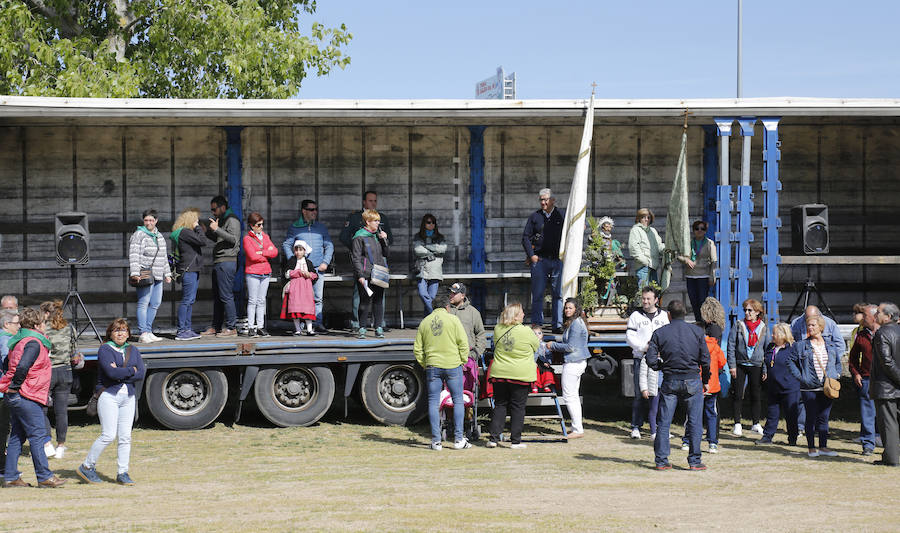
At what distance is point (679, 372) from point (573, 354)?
1.82m

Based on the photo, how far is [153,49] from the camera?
2183 cm

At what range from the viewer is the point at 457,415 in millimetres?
10586

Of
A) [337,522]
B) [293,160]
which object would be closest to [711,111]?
[293,160]

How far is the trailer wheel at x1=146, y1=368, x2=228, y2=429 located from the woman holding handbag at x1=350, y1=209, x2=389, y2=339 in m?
1.76

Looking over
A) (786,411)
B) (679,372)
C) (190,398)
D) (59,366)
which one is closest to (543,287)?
(679,372)

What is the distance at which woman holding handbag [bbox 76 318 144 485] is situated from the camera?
8.66m

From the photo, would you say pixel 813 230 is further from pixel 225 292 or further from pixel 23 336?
pixel 23 336

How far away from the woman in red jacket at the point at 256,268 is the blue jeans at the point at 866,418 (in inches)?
269

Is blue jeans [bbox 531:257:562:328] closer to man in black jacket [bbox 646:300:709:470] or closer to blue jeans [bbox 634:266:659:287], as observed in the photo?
blue jeans [bbox 634:266:659:287]

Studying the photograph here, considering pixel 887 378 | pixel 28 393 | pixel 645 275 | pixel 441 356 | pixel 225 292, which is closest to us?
pixel 28 393

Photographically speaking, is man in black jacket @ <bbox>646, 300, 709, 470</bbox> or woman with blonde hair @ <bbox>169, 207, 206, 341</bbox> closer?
man in black jacket @ <bbox>646, 300, 709, 470</bbox>

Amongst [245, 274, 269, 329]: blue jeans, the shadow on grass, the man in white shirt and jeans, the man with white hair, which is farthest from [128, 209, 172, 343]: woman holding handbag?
the man in white shirt and jeans

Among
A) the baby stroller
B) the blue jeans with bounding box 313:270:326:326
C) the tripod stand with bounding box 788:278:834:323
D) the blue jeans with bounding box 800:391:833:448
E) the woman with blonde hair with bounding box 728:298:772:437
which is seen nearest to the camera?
the blue jeans with bounding box 800:391:833:448

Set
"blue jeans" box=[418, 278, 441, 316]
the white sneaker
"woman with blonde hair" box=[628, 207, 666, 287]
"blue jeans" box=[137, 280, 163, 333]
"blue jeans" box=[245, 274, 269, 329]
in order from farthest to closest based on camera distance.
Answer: "blue jeans" box=[418, 278, 441, 316] → "woman with blonde hair" box=[628, 207, 666, 287] → "blue jeans" box=[245, 274, 269, 329] → "blue jeans" box=[137, 280, 163, 333] → the white sneaker
